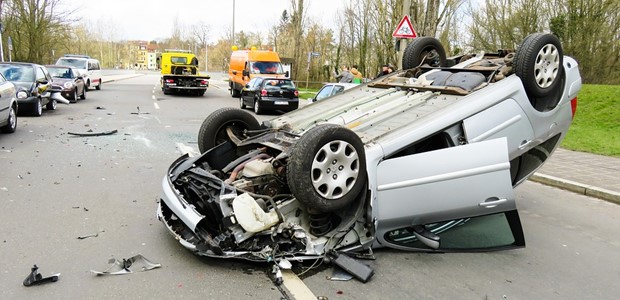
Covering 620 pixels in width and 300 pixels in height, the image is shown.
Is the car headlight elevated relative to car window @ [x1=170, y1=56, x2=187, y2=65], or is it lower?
lower

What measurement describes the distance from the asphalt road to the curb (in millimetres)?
199

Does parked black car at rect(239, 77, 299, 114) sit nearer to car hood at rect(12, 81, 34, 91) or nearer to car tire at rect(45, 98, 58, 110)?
car tire at rect(45, 98, 58, 110)

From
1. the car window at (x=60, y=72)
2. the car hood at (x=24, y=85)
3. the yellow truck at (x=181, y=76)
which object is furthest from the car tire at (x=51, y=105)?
the yellow truck at (x=181, y=76)

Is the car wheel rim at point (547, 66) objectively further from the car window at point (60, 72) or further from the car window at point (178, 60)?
the car window at point (178, 60)

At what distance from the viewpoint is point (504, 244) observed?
452 centimetres

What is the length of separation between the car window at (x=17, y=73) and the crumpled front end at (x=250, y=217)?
11067mm

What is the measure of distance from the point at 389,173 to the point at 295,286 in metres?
1.16

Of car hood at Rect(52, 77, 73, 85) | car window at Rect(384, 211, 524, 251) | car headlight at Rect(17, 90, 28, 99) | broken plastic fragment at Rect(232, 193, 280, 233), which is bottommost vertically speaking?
car window at Rect(384, 211, 524, 251)

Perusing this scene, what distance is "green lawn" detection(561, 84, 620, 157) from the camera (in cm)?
1058

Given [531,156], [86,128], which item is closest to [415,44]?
[531,156]

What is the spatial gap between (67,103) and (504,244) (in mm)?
16869

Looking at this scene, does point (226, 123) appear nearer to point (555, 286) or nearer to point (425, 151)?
point (425, 151)

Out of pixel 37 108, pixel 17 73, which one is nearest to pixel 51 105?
pixel 37 108

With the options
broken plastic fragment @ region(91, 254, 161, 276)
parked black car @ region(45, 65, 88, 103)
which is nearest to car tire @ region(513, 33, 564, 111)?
broken plastic fragment @ region(91, 254, 161, 276)
